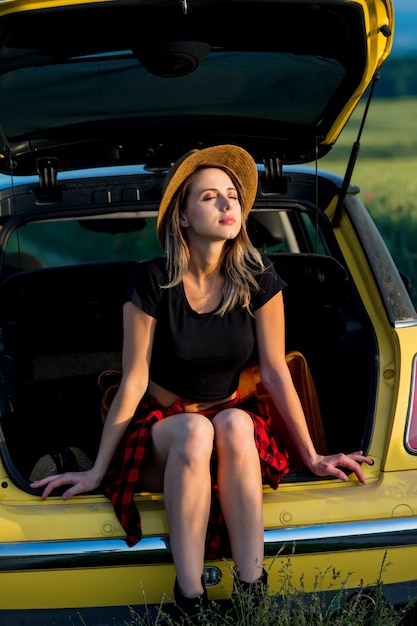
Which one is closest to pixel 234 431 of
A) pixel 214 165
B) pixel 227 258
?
pixel 227 258

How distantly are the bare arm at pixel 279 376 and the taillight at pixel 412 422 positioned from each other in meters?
0.27

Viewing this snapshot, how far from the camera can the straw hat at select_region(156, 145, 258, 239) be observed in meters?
3.45

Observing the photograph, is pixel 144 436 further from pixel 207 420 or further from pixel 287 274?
pixel 287 274

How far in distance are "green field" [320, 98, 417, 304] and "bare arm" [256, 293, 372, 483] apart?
5.63 m

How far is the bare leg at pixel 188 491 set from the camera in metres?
3.05

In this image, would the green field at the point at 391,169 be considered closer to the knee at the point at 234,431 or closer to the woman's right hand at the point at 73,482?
the knee at the point at 234,431

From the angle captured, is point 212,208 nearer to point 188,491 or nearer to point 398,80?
point 188,491

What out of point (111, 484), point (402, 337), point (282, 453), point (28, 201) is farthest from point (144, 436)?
point (28, 201)

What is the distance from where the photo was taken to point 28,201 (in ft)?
13.6

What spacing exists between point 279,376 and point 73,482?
2.48 feet

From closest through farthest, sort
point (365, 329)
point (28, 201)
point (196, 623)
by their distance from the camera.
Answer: point (196, 623) < point (365, 329) < point (28, 201)

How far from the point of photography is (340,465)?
3.29m

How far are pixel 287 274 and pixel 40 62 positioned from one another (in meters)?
1.25

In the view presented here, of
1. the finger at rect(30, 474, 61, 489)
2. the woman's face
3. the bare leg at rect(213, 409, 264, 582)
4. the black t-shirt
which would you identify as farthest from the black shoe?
the woman's face
